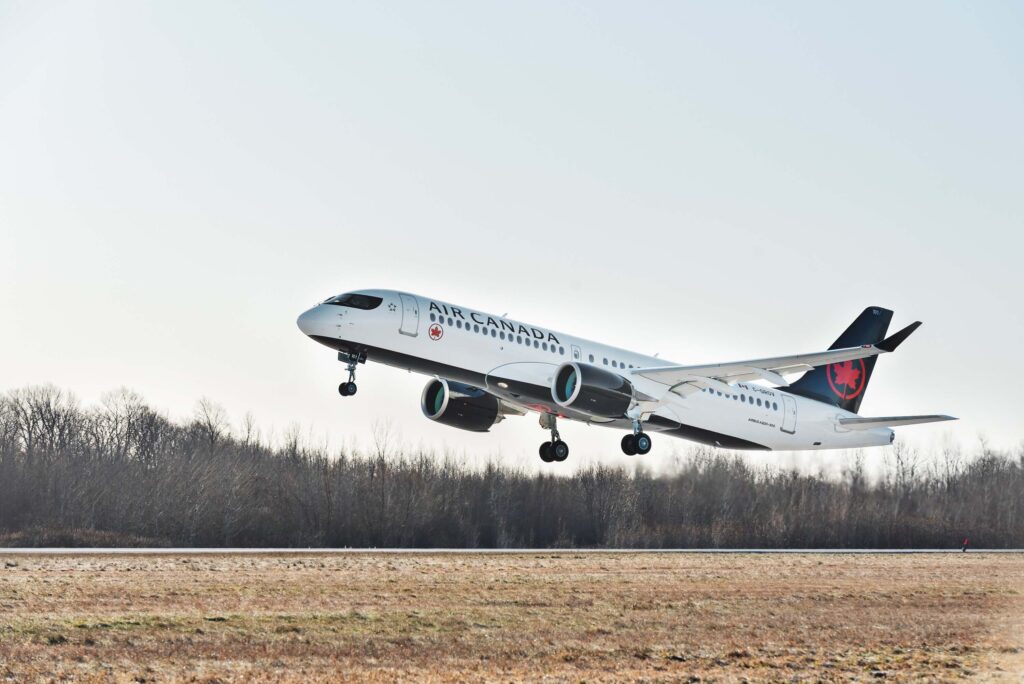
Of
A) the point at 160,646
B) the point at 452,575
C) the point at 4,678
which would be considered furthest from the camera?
the point at 452,575

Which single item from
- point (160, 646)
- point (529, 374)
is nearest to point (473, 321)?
point (529, 374)

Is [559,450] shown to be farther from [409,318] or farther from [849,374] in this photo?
[849,374]

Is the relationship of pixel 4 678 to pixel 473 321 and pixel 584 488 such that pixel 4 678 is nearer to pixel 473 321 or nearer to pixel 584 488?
pixel 473 321

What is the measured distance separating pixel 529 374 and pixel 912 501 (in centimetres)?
6019

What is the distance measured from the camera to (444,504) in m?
85.9

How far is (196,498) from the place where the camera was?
7656 cm

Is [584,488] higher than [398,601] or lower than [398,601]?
higher

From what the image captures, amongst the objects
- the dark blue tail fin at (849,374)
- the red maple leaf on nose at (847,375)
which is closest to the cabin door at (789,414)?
the dark blue tail fin at (849,374)

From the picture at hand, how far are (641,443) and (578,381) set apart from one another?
447 cm

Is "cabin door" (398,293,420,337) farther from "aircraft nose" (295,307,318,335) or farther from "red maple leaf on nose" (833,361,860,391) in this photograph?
"red maple leaf on nose" (833,361,860,391)

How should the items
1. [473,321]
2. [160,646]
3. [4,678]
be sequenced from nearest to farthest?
1. [4,678]
2. [160,646]
3. [473,321]

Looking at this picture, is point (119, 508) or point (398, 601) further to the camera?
point (119, 508)

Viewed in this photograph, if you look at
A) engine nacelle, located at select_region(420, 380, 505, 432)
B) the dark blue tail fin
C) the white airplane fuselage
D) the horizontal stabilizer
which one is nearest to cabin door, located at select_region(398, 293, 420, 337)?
the white airplane fuselage

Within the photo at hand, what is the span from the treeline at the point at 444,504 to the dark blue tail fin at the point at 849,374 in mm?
26464
